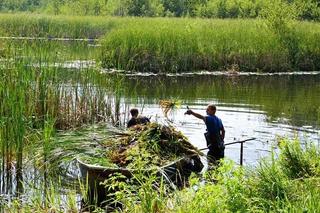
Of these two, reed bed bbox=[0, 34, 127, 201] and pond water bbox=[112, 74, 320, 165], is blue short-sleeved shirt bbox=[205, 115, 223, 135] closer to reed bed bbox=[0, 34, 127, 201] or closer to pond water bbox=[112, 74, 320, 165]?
pond water bbox=[112, 74, 320, 165]

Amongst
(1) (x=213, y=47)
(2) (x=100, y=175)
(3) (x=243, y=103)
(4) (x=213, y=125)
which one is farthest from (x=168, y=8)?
(2) (x=100, y=175)

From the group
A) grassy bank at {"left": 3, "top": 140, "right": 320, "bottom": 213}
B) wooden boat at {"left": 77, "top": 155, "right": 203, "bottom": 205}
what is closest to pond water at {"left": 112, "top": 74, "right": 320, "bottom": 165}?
wooden boat at {"left": 77, "top": 155, "right": 203, "bottom": 205}

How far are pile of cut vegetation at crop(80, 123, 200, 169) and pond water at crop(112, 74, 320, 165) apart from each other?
0.60 m

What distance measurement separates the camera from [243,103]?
21.9m

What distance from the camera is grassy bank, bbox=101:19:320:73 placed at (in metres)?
28.0

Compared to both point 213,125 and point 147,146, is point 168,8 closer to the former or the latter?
point 213,125

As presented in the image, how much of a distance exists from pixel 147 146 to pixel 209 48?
19.0 m

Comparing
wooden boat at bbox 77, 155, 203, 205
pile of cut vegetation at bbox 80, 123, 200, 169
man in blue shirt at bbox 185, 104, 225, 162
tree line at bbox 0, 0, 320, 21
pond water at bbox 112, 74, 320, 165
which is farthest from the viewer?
tree line at bbox 0, 0, 320, 21

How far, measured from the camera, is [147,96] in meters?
22.7

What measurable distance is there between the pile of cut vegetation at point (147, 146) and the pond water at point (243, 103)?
60cm

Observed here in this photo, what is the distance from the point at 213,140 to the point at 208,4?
6016cm

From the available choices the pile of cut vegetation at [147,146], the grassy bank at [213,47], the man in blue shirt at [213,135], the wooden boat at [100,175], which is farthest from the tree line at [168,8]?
the wooden boat at [100,175]

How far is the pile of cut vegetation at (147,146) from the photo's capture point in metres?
10.9

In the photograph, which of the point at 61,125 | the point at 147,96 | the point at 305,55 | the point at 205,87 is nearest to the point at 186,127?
the point at 61,125
